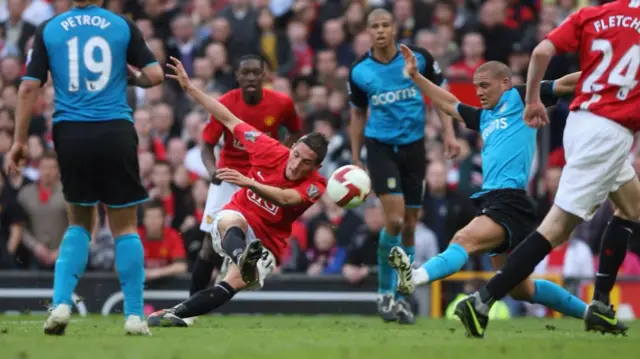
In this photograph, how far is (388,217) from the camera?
42.9 feet

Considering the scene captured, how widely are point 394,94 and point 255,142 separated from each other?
86.4 inches

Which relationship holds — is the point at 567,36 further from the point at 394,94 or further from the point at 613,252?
the point at 394,94

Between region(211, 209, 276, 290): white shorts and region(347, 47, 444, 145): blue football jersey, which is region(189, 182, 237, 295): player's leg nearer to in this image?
region(211, 209, 276, 290): white shorts

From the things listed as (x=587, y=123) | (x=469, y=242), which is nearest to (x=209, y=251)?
(x=469, y=242)

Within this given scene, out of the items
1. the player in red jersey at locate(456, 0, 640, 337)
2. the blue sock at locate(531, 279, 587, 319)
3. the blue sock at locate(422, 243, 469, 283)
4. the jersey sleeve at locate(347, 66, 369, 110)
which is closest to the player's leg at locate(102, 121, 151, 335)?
the blue sock at locate(422, 243, 469, 283)

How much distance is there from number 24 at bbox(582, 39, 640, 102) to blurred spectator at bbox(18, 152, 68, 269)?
8.96m

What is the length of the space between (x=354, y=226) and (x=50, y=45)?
7.67 meters

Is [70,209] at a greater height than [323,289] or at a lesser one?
greater

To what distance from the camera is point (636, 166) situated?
53.3ft

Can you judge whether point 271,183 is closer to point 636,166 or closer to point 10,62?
point 636,166

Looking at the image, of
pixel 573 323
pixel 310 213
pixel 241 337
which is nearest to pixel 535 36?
pixel 310 213

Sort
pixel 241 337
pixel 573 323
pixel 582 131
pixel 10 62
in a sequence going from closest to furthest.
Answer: pixel 582 131 < pixel 241 337 < pixel 573 323 < pixel 10 62

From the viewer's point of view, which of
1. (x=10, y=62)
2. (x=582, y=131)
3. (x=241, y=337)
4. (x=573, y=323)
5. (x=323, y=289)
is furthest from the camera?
(x=10, y=62)

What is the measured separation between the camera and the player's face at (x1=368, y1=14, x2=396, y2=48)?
13.0m
